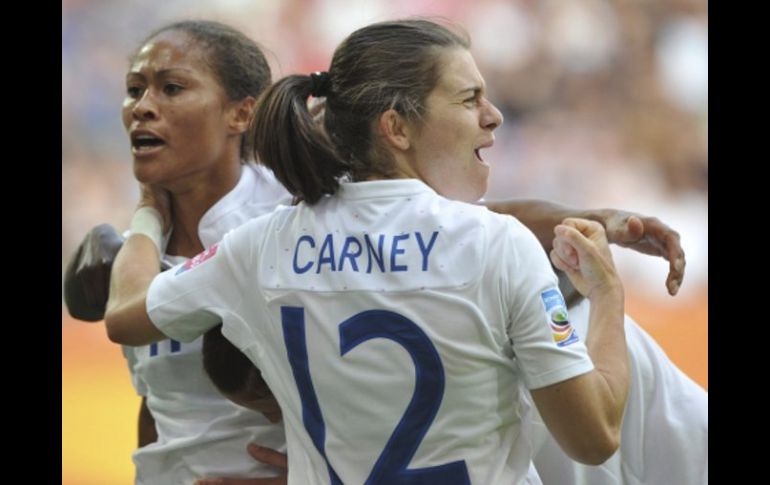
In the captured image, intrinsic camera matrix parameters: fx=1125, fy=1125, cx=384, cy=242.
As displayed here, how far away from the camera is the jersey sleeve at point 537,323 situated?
1555 mm

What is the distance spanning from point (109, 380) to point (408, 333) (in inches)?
137

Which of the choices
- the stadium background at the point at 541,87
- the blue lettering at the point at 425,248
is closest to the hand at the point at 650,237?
the blue lettering at the point at 425,248

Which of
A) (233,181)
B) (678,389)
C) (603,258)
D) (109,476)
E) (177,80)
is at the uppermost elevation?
(177,80)

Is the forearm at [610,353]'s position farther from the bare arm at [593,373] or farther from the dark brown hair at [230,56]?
the dark brown hair at [230,56]

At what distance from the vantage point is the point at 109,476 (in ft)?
13.7

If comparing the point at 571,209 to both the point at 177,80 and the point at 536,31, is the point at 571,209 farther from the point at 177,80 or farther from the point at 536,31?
the point at 536,31

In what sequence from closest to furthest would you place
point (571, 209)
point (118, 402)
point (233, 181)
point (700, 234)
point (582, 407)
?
point (582, 407) → point (571, 209) → point (233, 181) → point (118, 402) → point (700, 234)

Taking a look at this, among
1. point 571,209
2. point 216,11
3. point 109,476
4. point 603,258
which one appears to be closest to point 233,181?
point 571,209

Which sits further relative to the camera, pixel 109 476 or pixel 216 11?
pixel 216 11

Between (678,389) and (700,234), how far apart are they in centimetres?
362

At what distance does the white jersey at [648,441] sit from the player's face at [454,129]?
0.48m

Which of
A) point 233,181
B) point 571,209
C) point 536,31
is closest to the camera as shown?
point 571,209

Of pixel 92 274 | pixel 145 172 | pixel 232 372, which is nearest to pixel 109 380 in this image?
pixel 92 274

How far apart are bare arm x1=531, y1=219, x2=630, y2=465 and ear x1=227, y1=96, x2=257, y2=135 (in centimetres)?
83
